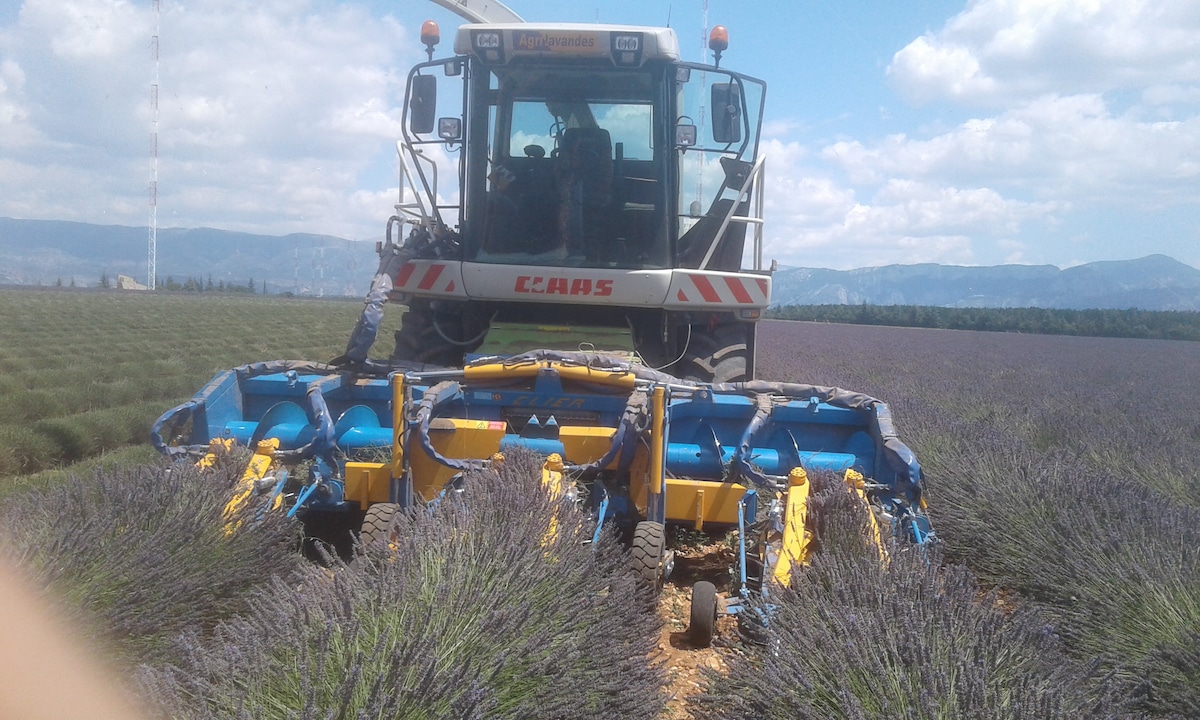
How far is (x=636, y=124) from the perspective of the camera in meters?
5.57

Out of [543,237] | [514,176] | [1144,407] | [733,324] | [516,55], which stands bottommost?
[1144,407]

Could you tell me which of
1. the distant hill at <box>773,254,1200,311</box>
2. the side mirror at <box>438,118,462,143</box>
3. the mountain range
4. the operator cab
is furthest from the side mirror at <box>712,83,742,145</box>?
the distant hill at <box>773,254,1200,311</box>

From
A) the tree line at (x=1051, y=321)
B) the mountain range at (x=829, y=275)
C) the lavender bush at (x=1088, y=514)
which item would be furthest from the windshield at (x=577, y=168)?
the mountain range at (x=829, y=275)

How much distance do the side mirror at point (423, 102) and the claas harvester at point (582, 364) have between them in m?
0.01

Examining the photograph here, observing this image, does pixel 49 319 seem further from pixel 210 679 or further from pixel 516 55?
pixel 210 679

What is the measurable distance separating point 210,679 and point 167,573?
1000 millimetres

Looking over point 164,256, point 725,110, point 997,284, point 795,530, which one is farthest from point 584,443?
point 164,256

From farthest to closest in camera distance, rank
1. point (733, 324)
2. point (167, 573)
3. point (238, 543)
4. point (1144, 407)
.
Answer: point (1144, 407) < point (733, 324) < point (238, 543) < point (167, 573)

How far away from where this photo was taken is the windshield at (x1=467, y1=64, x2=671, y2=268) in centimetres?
554

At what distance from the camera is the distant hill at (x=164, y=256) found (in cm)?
11688

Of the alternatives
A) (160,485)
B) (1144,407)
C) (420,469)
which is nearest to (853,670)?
(420,469)

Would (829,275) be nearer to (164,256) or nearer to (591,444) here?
(164,256)

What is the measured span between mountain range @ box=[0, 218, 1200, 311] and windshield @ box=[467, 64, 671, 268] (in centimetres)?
9430

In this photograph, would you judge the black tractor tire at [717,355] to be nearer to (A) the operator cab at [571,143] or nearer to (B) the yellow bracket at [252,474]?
(A) the operator cab at [571,143]
